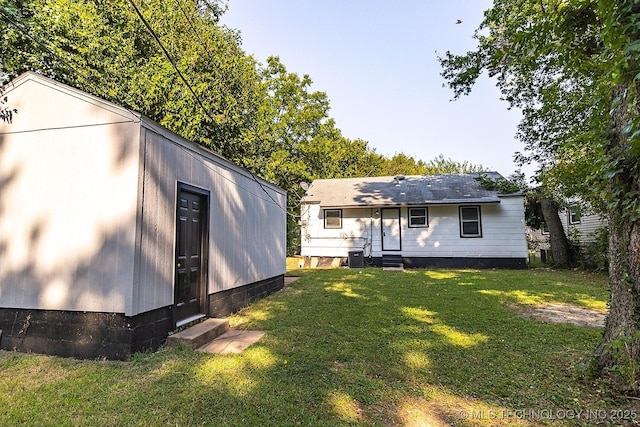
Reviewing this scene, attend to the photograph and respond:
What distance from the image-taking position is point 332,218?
1423 centimetres

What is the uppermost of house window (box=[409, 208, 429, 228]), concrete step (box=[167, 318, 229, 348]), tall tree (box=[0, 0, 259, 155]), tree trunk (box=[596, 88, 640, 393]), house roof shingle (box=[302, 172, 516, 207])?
tall tree (box=[0, 0, 259, 155])

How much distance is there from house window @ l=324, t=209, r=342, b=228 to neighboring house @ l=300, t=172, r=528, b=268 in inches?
1.8

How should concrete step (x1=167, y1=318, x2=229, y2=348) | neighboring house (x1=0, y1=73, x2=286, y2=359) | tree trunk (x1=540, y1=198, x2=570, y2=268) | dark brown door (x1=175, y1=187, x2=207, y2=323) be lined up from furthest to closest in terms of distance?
1. tree trunk (x1=540, y1=198, x2=570, y2=268)
2. dark brown door (x1=175, y1=187, x2=207, y2=323)
3. concrete step (x1=167, y1=318, x2=229, y2=348)
4. neighboring house (x1=0, y1=73, x2=286, y2=359)

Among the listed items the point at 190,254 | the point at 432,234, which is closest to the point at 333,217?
the point at 432,234

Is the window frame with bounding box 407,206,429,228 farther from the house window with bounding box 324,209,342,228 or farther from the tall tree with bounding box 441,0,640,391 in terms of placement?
the tall tree with bounding box 441,0,640,391

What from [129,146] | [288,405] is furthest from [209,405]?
[129,146]

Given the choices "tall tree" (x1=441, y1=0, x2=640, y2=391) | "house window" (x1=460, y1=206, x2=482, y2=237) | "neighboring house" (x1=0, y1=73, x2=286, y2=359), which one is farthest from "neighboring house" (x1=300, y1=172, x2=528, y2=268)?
"neighboring house" (x1=0, y1=73, x2=286, y2=359)

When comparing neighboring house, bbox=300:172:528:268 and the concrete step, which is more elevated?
neighboring house, bbox=300:172:528:268

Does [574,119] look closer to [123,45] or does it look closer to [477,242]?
[477,242]

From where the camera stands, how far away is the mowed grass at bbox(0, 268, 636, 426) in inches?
93.7

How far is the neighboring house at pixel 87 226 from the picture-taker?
3496 millimetres

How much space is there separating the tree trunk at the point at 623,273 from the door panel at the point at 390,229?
1066 centimetres

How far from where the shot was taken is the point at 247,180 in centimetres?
655

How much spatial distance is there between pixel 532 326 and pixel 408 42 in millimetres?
7692
